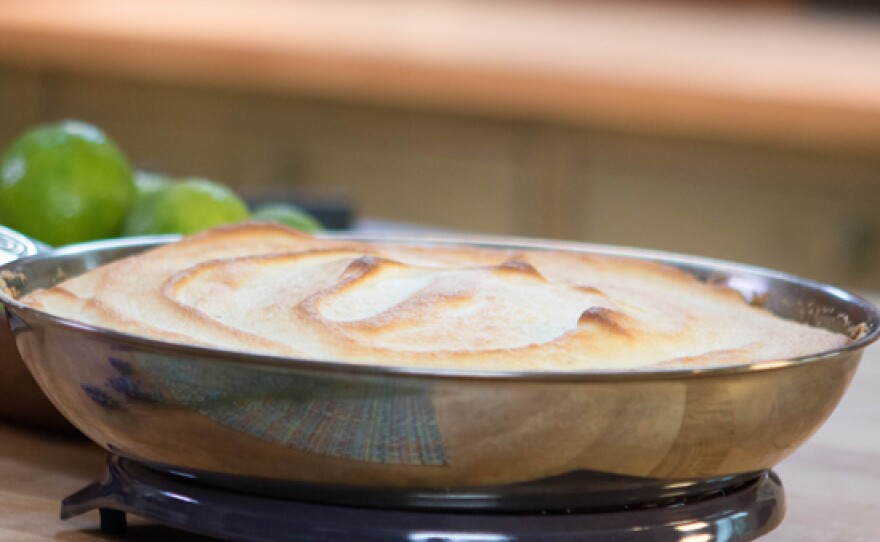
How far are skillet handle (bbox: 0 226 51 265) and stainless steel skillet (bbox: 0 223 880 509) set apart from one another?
0.15 metres

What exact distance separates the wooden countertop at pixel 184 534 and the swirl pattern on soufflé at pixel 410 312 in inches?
3.8

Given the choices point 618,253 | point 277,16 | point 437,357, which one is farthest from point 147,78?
point 437,357

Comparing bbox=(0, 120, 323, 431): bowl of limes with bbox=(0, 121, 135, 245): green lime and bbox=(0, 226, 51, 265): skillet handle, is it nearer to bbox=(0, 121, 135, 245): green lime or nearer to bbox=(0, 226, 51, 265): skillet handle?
bbox=(0, 121, 135, 245): green lime

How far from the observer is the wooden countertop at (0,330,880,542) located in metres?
0.59

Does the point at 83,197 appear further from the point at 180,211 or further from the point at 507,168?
the point at 507,168

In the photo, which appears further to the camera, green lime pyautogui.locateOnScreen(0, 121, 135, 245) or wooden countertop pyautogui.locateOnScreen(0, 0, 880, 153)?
wooden countertop pyautogui.locateOnScreen(0, 0, 880, 153)

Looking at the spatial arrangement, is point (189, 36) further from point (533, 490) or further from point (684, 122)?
point (533, 490)

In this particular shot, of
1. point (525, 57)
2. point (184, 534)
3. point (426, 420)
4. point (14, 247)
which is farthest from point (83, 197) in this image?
point (525, 57)

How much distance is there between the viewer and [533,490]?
506 millimetres

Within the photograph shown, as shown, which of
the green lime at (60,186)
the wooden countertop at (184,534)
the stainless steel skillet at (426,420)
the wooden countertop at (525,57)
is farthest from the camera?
the wooden countertop at (525,57)

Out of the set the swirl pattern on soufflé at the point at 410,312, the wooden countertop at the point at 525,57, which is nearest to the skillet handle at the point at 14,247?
the swirl pattern on soufflé at the point at 410,312

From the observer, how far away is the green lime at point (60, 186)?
0.93m

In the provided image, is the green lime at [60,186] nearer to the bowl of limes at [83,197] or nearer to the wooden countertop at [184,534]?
the bowl of limes at [83,197]

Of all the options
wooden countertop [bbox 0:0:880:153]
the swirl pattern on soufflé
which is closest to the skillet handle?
the swirl pattern on soufflé
